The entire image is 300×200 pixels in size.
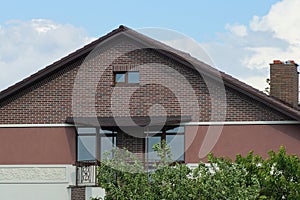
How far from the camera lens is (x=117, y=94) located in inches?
1195

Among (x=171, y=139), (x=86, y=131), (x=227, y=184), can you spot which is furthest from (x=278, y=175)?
(x=86, y=131)

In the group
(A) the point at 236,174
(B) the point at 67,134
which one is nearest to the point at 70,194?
(B) the point at 67,134

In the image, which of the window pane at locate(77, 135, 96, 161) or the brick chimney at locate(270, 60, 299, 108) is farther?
the brick chimney at locate(270, 60, 299, 108)

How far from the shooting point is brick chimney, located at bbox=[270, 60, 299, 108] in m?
33.0

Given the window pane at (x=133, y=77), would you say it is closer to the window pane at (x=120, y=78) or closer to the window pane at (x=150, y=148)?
the window pane at (x=120, y=78)

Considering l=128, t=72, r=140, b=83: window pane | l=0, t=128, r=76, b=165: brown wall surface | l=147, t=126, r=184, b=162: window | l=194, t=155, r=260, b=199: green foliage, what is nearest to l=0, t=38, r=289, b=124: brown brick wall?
l=128, t=72, r=140, b=83: window pane

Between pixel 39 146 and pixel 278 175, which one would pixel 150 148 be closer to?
pixel 39 146

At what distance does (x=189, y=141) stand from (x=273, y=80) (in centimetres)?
561

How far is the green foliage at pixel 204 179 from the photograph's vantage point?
2302 cm

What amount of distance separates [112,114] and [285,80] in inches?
283

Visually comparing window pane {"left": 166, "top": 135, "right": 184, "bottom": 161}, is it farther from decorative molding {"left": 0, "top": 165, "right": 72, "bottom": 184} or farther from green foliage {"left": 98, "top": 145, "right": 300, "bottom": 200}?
green foliage {"left": 98, "top": 145, "right": 300, "bottom": 200}

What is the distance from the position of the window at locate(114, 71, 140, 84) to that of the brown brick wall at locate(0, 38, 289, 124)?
0.61 feet

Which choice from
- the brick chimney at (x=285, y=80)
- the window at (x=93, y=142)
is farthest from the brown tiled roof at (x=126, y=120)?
the brick chimney at (x=285, y=80)

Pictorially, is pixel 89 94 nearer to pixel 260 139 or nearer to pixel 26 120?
pixel 26 120
